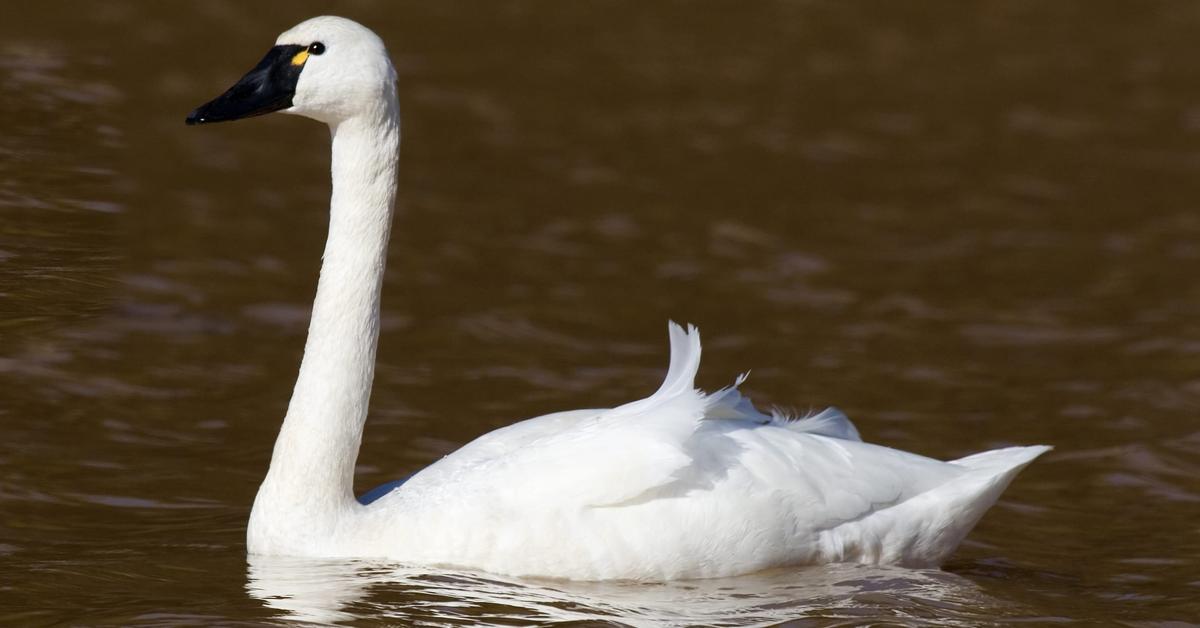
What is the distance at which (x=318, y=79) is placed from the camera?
6.44 meters

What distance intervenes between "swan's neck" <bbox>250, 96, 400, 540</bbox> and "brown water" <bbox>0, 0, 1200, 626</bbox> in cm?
31

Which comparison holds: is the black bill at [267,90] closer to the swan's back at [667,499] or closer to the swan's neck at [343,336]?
the swan's neck at [343,336]

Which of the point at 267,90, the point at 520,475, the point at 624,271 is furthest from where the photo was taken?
the point at 624,271

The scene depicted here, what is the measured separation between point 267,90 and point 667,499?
1.86m

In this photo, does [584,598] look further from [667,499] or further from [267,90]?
[267,90]

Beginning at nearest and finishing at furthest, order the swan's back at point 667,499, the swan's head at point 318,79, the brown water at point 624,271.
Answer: the swan's back at point 667,499 < the swan's head at point 318,79 < the brown water at point 624,271

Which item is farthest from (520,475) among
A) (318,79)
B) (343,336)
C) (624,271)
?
(624,271)

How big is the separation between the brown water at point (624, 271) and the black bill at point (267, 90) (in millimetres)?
1453

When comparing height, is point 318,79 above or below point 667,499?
above

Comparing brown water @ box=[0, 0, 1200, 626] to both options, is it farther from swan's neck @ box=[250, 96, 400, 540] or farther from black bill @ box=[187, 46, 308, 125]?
black bill @ box=[187, 46, 308, 125]

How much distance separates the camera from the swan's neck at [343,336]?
6.53 meters

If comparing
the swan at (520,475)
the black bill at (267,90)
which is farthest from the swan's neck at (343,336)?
the black bill at (267,90)

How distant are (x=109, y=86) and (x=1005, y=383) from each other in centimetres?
597

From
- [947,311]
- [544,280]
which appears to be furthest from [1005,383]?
[544,280]
